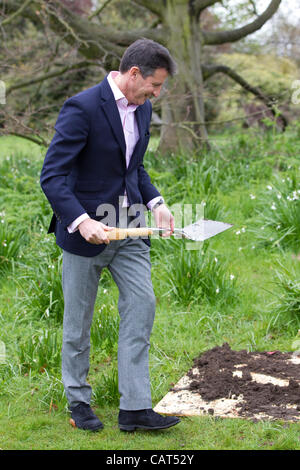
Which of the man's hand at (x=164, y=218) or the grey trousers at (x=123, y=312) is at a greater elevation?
the man's hand at (x=164, y=218)

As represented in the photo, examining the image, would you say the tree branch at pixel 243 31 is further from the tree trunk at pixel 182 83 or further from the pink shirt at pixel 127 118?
the pink shirt at pixel 127 118

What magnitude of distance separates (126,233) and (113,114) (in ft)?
1.89

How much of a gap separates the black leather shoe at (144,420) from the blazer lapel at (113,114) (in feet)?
4.36

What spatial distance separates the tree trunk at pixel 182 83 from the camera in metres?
8.52

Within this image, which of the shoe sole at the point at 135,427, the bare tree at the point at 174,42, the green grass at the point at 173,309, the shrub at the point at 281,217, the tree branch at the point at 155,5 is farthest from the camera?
the tree branch at the point at 155,5

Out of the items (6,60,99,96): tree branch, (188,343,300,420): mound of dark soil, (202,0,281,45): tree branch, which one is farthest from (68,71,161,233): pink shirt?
(202,0,281,45): tree branch

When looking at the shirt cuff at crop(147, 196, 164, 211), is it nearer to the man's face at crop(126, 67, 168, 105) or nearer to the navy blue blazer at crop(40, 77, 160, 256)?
the navy blue blazer at crop(40, 77, 160, 256)

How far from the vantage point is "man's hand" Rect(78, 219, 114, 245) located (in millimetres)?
2734

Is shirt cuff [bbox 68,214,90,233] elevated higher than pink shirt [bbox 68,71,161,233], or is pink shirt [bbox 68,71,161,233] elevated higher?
pink shirt [bbox 68,71,161,233]

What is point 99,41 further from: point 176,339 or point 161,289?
point 176,339

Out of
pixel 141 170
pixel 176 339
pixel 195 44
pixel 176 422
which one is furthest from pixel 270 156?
pixel 176 422

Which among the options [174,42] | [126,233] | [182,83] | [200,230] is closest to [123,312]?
[126,233]

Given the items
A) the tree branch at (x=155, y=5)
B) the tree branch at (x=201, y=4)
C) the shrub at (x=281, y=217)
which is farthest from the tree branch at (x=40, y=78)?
the shrub at (x=281, y=217)

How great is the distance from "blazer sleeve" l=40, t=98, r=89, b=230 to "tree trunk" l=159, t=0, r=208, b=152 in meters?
5.76
